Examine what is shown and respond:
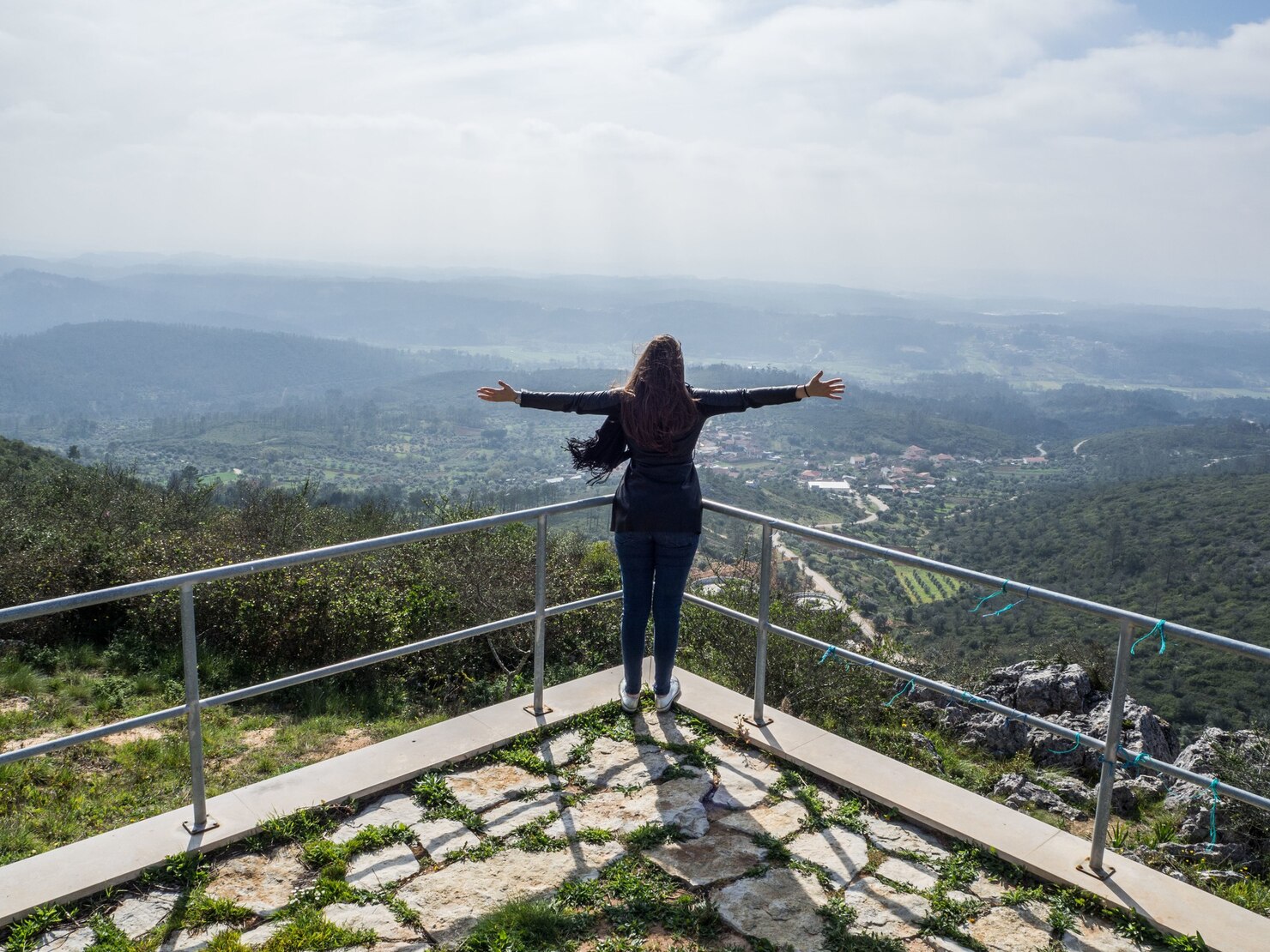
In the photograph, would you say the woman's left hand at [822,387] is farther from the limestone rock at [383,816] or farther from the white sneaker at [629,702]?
the limestone rock at [383,816]

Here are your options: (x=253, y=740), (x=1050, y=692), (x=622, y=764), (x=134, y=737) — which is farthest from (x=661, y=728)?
(x=1050, y=692)

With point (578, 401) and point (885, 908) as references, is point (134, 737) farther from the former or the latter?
point (885, 908)

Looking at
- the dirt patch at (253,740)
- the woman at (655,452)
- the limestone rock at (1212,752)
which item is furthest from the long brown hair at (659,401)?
the limestone rock at (1212,752)

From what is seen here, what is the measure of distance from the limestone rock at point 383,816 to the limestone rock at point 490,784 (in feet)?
0.69

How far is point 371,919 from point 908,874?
1.98 m

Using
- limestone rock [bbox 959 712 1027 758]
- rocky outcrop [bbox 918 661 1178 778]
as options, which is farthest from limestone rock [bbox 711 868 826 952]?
limestone rock [bbox 959 712 1027 758]

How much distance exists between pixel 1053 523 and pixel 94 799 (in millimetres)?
37654

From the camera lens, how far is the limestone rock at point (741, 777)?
388cm

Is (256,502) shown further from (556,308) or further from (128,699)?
(556,308)

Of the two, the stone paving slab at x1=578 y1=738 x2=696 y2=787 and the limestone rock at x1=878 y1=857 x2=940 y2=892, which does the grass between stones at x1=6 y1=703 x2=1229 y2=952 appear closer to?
the limestone rock at x1=878 y1=857 x2=940 y2=892

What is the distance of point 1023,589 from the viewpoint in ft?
11.1

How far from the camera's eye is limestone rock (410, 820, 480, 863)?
3.41 m

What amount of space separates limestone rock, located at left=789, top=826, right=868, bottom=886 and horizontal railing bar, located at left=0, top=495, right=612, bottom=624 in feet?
6.07

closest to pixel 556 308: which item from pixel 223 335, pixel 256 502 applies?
pixel 223 335
